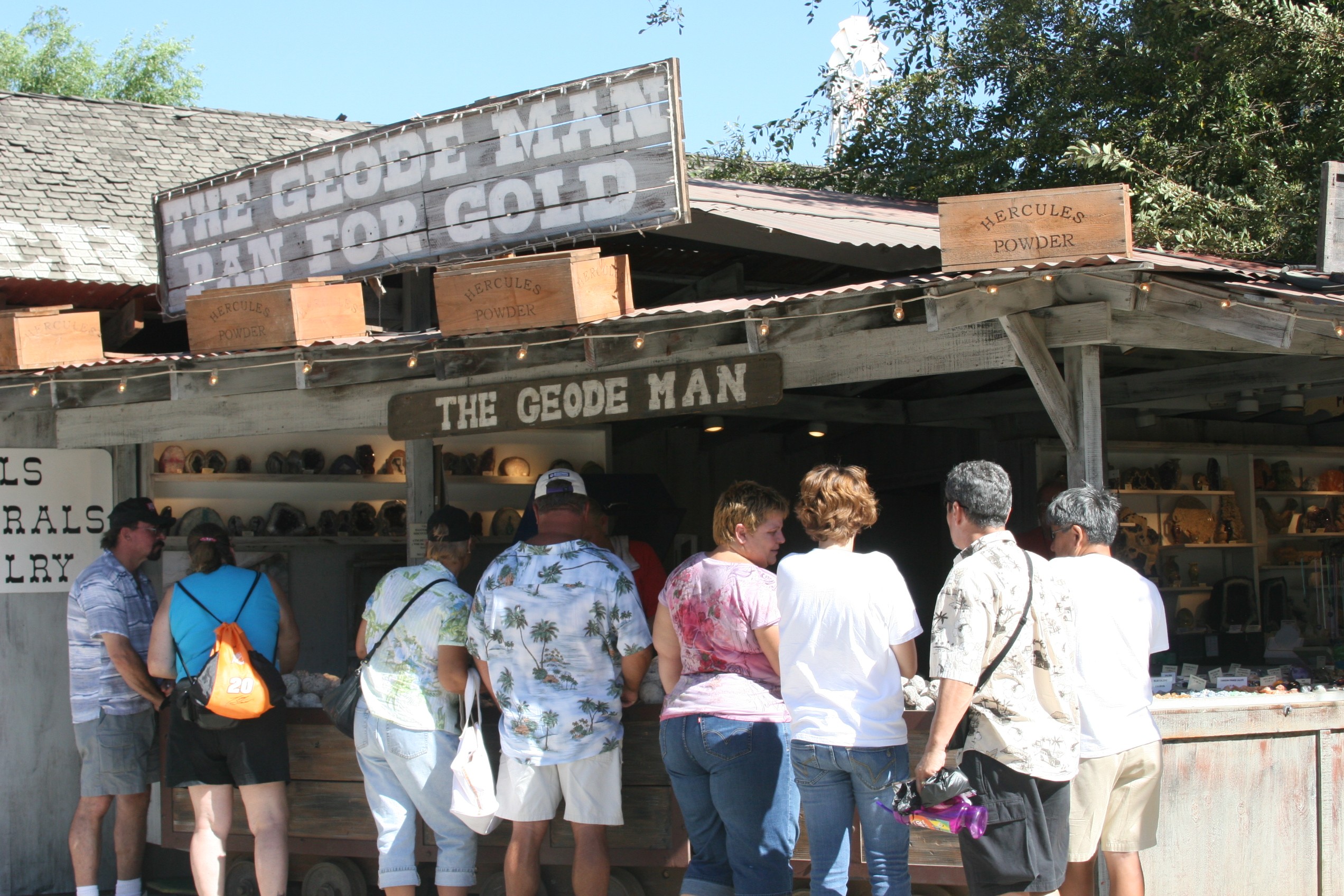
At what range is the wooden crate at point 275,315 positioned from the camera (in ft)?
17.7

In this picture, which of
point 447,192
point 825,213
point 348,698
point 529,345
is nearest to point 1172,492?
point 825,213

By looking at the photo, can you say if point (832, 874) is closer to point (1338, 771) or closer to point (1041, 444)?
point (1338, 771)

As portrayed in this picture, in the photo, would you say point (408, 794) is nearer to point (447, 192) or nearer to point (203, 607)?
point (203, 607)

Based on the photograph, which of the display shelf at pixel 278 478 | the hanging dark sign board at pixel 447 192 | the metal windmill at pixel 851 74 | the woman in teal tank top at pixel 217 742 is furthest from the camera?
the metal windmill at pixel 851 74

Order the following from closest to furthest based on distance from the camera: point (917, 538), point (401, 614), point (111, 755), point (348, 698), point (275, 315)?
point (401, 614)
point (348, 698)
point (275, 315)
point (111, 755)
point (917, 538)

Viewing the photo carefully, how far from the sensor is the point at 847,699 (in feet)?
12.0

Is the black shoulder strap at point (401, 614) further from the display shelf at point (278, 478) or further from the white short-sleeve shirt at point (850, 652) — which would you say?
the display shelf at point (278, 478)

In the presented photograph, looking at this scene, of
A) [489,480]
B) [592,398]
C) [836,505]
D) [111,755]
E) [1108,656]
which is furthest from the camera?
[489,480]

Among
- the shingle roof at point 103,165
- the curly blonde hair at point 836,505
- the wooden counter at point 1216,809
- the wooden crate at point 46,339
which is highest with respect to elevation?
the shingle roof at point 103,165

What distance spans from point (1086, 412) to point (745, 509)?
1.33 metres

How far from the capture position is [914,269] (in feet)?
23.2

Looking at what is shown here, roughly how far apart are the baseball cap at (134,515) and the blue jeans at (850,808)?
11.5 feet

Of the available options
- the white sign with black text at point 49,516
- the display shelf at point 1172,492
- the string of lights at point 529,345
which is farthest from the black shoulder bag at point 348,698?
the display shelf at point 1172,492

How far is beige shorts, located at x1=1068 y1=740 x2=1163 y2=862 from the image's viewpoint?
3.94 m
